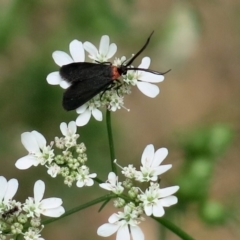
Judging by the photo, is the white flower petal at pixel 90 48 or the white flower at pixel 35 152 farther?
the white flower petal at pixel 90 48

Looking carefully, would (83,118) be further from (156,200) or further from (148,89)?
(156,200)

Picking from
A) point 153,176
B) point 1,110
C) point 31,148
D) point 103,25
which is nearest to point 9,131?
point 1,110

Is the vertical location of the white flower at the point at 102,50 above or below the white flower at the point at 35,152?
above

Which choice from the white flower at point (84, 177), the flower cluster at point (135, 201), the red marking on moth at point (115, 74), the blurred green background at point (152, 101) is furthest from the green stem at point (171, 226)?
the blurred green background at point (152, 101)

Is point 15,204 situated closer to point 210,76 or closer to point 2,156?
point 2,156

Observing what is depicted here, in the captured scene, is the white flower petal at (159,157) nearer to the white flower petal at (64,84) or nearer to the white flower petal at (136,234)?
the white flower petal at (136,234)

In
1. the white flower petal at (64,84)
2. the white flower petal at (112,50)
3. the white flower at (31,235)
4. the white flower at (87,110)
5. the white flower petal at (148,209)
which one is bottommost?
the white flower petal at (148,209)
